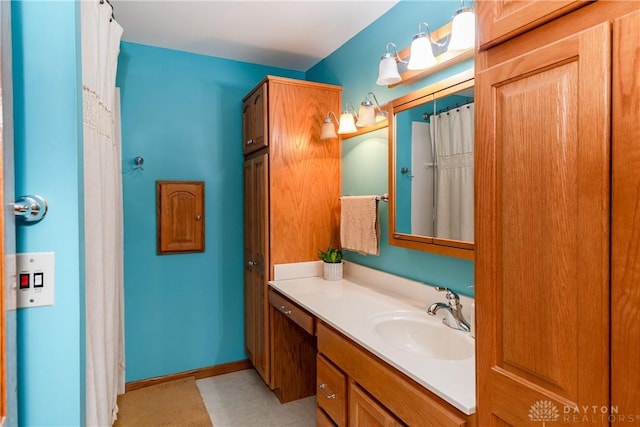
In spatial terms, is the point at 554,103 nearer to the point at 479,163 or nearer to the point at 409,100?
the point at 479,163

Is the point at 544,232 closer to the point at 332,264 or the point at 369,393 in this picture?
the point at 369,393

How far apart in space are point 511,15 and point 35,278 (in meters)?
1.28

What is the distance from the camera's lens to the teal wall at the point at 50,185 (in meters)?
0.88

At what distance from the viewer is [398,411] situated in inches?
48.1

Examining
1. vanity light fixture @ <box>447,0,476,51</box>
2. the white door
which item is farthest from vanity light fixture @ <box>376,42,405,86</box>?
the white door

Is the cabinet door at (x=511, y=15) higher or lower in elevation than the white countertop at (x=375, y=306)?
higher

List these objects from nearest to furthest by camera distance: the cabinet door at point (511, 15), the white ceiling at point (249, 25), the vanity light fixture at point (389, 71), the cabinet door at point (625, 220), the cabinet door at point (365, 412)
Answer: the cabinet door at point (625, 220)
the cabinet door at point (511, 15)
the cabinet door at point (365, 412)
the vanity light fixture at point (389, 71)
the white ceiling at point (249, 25)

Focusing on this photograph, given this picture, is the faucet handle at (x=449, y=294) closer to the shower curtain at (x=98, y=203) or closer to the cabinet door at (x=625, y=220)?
the cabinet door at (x=625, y=220)

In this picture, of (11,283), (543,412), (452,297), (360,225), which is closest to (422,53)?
(360,225)

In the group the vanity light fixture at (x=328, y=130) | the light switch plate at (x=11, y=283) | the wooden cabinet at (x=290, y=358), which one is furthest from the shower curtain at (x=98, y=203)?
the vanity light fixture at (x=328, y=130)

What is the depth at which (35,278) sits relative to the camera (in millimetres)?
891

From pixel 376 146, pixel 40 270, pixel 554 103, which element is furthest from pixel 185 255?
pixel 554 103

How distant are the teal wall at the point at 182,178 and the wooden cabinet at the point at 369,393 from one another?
139 centimetres

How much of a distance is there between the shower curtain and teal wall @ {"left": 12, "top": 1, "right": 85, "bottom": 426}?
0.35 m
